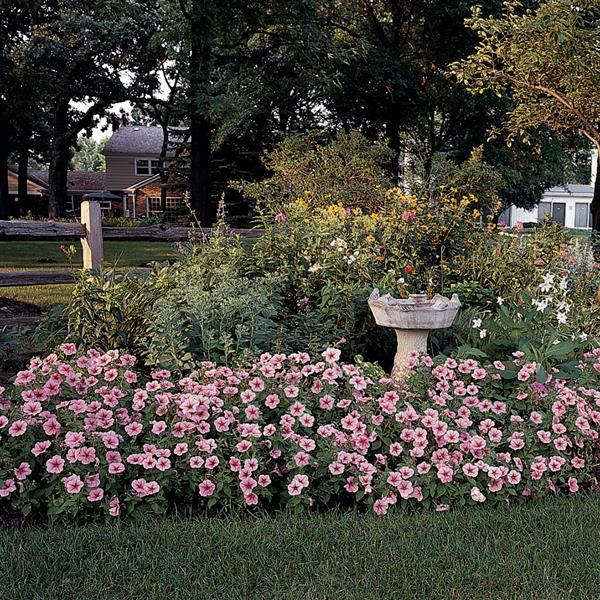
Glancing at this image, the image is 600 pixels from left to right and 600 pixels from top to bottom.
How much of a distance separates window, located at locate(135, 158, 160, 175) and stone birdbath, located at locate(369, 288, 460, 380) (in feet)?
116

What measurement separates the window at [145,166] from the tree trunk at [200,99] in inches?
928

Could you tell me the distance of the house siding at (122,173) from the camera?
38188 mm

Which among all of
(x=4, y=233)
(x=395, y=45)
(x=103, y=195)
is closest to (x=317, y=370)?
(x=4, y=233)

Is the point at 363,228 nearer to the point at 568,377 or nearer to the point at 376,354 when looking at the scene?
the point at 376,354

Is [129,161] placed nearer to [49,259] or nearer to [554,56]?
[49,259]

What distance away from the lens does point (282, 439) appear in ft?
11.3

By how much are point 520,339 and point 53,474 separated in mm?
2972

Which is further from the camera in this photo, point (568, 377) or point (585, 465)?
point (568, 377)

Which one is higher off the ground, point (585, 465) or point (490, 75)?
point (490, 75)

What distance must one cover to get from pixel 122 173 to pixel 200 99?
26.5 meters

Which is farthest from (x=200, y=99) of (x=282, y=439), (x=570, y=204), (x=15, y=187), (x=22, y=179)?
(x=15, y=187)

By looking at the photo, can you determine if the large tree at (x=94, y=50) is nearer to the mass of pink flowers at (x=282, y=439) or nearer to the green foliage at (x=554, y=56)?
the green foliage at (x=554, y=56)

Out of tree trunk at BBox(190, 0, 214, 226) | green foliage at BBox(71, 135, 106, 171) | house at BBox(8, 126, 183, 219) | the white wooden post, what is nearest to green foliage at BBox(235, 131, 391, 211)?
tree trunk at BBox(190, 0, 214, 226)

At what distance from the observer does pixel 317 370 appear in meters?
3.84
